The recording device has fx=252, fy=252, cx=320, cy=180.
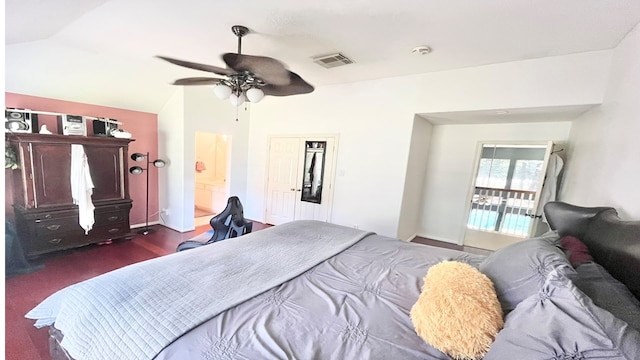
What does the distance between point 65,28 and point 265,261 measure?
3.17 m

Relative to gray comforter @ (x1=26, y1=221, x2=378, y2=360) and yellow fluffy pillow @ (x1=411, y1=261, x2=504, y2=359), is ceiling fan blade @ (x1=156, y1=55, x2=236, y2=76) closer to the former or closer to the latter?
gray comforter @ (x1=26, y1=221, x2=378, y2=360)

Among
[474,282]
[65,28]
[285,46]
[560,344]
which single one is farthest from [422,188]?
[65,28]

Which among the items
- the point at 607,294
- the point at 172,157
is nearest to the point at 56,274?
the point at 172,157

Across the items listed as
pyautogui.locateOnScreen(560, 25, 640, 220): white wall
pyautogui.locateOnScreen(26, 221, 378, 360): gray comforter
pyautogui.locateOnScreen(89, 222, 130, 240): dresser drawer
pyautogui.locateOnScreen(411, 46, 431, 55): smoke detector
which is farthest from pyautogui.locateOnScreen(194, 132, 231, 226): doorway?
pyautogui.locateOnScreen(560, 25, 640, 220): white wall

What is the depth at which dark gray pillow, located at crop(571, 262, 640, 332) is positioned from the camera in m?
0.88

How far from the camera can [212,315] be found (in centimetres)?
114

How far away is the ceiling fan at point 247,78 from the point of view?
1.98 m

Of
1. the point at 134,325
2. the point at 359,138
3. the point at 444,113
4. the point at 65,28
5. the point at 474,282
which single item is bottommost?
the point at 134,325

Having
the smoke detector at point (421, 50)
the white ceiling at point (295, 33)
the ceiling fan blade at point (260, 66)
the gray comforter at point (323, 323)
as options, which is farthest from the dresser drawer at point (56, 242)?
the smoke detector at point (421, 50)

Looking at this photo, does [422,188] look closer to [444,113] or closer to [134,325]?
[444,113]

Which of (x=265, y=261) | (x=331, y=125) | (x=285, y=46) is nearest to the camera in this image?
(x=265, y=261)

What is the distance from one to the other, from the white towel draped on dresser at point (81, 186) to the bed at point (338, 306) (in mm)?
2374

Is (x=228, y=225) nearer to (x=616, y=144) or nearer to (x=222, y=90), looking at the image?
(x=222, y=90)

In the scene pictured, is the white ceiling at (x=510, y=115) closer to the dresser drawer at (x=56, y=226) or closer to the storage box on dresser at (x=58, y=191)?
the storage box on dresser at (x=58, y=191)
